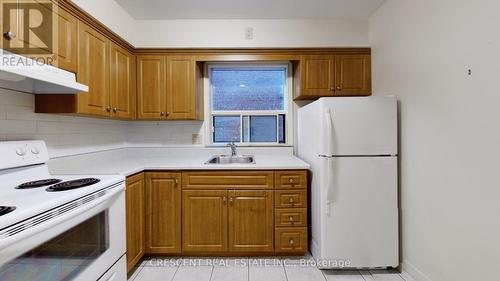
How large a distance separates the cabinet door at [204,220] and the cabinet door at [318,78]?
4.73 ft

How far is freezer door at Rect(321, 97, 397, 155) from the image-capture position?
214 centimetres

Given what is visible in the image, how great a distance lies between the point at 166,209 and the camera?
7.81 ft

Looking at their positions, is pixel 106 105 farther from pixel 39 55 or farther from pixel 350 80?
pixel 350 80

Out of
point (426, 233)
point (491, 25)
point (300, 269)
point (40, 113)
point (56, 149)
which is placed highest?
point (491, 25)

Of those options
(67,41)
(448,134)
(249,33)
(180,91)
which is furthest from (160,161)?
(448,134)

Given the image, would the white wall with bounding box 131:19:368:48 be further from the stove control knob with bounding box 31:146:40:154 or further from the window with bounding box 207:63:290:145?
the stove control knob with bounding box 31:146:40:154

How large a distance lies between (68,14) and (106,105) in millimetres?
717

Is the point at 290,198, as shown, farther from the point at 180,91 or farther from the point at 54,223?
the point at 54,223

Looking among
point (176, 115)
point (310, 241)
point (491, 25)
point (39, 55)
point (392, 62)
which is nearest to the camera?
point (491, 25)

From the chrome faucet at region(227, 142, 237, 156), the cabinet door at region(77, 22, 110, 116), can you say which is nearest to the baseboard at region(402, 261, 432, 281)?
the chrome faucet at region(227, 142, 237, 156)

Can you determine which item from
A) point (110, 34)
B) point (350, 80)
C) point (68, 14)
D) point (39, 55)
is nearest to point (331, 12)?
point (350, 80)

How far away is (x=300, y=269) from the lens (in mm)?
2264

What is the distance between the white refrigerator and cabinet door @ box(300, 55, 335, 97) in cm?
67

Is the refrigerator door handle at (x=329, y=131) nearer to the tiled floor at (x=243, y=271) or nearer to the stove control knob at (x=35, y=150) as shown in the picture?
the tiled floor at (x=243, y=271)
